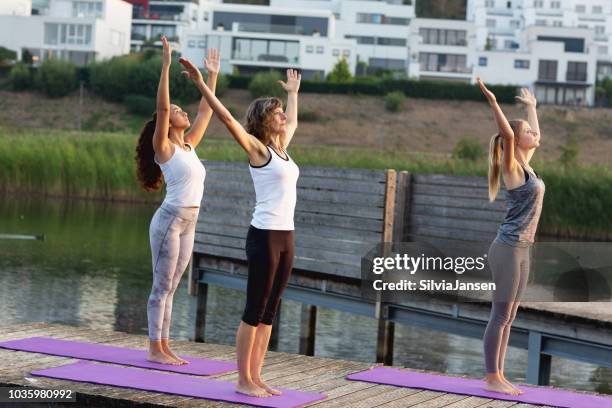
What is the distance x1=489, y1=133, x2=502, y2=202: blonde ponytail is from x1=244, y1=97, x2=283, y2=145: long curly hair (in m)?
1.41

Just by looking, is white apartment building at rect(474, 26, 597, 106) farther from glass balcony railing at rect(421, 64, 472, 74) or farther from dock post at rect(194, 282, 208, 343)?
dock post at rect(194, 282, 208, 343)

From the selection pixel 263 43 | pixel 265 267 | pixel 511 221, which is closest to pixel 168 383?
pixel 265 267

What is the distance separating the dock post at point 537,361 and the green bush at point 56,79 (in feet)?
210

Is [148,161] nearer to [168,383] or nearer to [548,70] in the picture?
[168,383]

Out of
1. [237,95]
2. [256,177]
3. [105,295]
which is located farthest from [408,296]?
[237,95]

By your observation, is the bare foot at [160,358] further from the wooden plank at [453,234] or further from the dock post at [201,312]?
the dock post at [201,312]

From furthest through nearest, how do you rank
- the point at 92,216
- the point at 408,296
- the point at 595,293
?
the point at 92,216 < the point at 408,296 < the point at 595,293

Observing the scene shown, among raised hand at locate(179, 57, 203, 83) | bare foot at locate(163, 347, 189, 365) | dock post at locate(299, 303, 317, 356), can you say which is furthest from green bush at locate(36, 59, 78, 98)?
raised hand at locate(179, 57, 203, 83)

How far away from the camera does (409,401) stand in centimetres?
728

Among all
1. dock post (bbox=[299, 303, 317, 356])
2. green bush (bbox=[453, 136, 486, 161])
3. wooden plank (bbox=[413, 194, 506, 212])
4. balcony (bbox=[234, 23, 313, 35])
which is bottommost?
dock post (bbox=[299, 303, 317, 356])

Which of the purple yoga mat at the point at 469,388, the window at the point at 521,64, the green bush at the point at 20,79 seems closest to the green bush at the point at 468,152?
the green bush at the point at 20,79

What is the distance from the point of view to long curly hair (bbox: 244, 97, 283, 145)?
7.08 meters

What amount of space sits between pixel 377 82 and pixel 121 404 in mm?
69427

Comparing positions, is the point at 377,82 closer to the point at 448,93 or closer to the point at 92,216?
the point at 448,93
